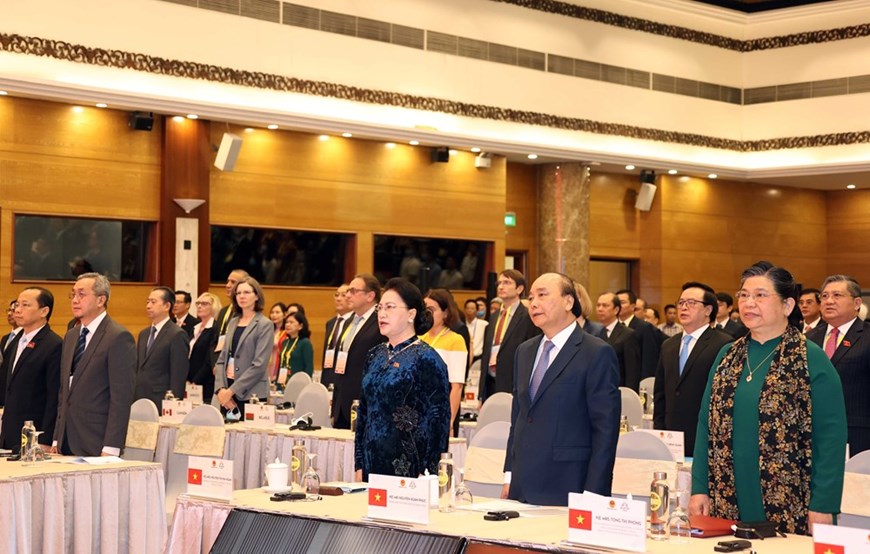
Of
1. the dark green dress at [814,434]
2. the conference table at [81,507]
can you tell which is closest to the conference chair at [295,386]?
the conference table at [81,507]

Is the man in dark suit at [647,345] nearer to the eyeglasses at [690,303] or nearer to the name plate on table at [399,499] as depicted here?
the eyeglasses at [690,303]

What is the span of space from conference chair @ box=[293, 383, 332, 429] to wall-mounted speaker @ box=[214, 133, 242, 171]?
6608 mm

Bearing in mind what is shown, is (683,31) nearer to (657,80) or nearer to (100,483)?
(657,80)

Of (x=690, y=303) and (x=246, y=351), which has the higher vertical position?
(x=690, y=303)

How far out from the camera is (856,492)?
16.0ft

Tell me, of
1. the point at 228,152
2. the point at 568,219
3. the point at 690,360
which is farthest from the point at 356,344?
the point at 568,219

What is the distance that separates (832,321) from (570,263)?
11280 millimetres

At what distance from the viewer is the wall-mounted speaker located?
1466 cm

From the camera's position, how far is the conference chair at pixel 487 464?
18.6ft

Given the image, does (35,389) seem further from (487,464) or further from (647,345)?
(647,345)

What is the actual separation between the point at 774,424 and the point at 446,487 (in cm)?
119

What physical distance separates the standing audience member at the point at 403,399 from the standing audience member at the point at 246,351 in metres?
3.87

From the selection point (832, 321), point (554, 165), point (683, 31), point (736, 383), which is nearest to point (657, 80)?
point (683, 31)

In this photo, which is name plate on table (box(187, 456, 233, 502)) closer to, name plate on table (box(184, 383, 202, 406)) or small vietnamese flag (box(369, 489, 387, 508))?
small vietnamese flag (box(369, 489, 387, 508))
